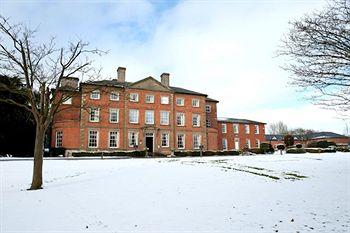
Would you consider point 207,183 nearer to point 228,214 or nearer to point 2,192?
point 228,214

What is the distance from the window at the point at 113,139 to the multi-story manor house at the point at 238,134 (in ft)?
64.4

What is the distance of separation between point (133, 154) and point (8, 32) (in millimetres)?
22588

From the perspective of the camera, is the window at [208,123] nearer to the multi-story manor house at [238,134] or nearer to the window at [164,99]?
the multi-story manor house at [238,134]

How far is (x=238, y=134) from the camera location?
52000 mm

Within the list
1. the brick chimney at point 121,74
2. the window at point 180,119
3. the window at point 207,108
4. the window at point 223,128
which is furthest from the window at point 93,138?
the window at point 223,128

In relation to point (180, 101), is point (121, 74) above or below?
above

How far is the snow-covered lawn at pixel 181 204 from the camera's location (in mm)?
6594

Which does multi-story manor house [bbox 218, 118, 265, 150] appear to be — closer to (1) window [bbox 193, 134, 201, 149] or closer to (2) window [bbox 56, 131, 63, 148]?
(1) window [bbox 193, 134, 201, 149]

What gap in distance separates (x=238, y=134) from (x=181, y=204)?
1775 inches

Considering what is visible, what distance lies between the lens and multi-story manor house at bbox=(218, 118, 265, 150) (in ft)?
166

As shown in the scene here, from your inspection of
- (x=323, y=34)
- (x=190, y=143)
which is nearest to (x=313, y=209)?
(x=323, y=34)

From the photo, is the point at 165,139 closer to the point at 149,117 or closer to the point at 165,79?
the point at 149,117

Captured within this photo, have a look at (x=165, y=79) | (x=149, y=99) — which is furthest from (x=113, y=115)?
(x=165, y=79)

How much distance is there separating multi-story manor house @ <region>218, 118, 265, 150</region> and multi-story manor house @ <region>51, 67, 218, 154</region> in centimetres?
602
